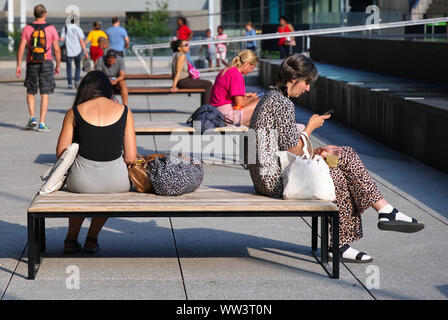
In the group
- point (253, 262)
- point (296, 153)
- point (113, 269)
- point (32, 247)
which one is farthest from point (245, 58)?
point (32, 247)

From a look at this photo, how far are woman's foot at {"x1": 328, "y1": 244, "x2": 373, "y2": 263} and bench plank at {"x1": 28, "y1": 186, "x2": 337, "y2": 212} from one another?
55 centimetres

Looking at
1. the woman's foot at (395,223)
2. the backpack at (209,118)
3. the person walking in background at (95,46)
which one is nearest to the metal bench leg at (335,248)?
the woman's foot at (395,223)

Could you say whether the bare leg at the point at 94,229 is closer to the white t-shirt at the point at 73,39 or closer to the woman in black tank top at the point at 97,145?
the woman in black tank top at the point at 97,145

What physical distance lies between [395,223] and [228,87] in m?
4.94

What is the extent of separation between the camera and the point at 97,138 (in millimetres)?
6094

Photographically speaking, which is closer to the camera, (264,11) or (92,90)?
(92,90)

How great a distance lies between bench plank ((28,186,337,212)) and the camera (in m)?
5.62

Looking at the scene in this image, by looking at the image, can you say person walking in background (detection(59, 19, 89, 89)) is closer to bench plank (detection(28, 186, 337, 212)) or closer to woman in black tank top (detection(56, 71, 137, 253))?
woman in black tank top (detection(56, 71, 137, 253))

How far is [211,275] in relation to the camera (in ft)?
19.1

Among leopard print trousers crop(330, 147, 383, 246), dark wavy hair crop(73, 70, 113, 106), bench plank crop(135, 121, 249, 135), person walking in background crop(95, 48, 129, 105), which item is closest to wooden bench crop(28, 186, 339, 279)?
leopard print trousers crop(330, 147, 383, 246)

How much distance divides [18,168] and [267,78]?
13.7 m

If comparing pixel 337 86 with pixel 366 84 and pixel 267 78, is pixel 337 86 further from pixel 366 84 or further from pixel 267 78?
pixel 267 78

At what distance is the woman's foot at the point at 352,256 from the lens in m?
6.14

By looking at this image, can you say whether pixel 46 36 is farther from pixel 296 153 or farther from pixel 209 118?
pixel 296 153
